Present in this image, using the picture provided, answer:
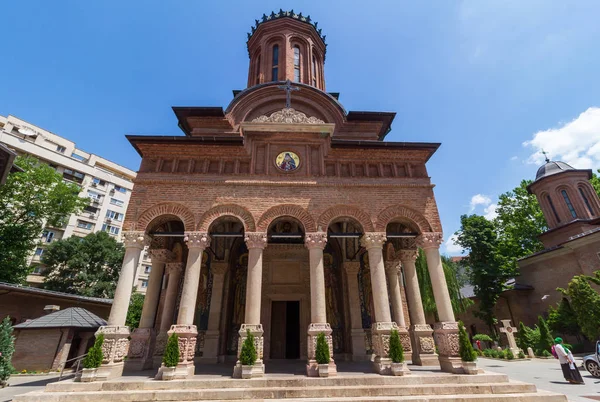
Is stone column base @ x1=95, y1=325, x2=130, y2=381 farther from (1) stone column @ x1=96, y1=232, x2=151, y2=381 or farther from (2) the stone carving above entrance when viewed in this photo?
(2) the stone carving above entrance

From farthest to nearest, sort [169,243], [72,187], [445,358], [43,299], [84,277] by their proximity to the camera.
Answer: [84,277] < [72,187] < [43,299] < [169,243] < [445,358]

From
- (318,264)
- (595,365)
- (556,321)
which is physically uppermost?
(318,264)

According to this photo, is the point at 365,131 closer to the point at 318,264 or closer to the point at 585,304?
the point at 318,264

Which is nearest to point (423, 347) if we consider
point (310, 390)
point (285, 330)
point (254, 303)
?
point (310, 390)

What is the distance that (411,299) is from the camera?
10711mm

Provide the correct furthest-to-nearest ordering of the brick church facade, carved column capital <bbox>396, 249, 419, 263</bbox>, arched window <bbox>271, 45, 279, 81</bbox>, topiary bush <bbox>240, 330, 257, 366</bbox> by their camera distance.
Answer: arched window <bbox>271, 45, 279, 81</bbox> → carved column capital <bbox>396, 249, 419, 263</bbox> → the brick church facade → topiary bush <bbox>240, 330, 257, 366</bbox>

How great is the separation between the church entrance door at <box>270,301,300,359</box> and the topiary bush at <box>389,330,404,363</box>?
17.9ft

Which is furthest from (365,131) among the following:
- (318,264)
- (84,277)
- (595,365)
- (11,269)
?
(84,277)

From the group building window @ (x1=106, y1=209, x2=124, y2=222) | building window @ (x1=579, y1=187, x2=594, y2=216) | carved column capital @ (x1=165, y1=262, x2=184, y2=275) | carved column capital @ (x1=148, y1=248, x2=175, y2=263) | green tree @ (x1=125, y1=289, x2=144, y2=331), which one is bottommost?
green tree @ (x1=125, y1=289, x2=144, y2=331)

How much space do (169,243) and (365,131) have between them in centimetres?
996

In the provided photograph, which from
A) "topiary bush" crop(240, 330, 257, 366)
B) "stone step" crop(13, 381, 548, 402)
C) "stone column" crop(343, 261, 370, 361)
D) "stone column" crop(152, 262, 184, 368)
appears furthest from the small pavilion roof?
"stone column" crop(343, 261, 370, 361)

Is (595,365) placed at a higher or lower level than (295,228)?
lower

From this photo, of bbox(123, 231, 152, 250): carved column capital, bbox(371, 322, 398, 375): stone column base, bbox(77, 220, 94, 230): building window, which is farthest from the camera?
bbox(77, 220, 94, 230): building window

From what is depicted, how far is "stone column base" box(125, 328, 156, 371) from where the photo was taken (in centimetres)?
938
